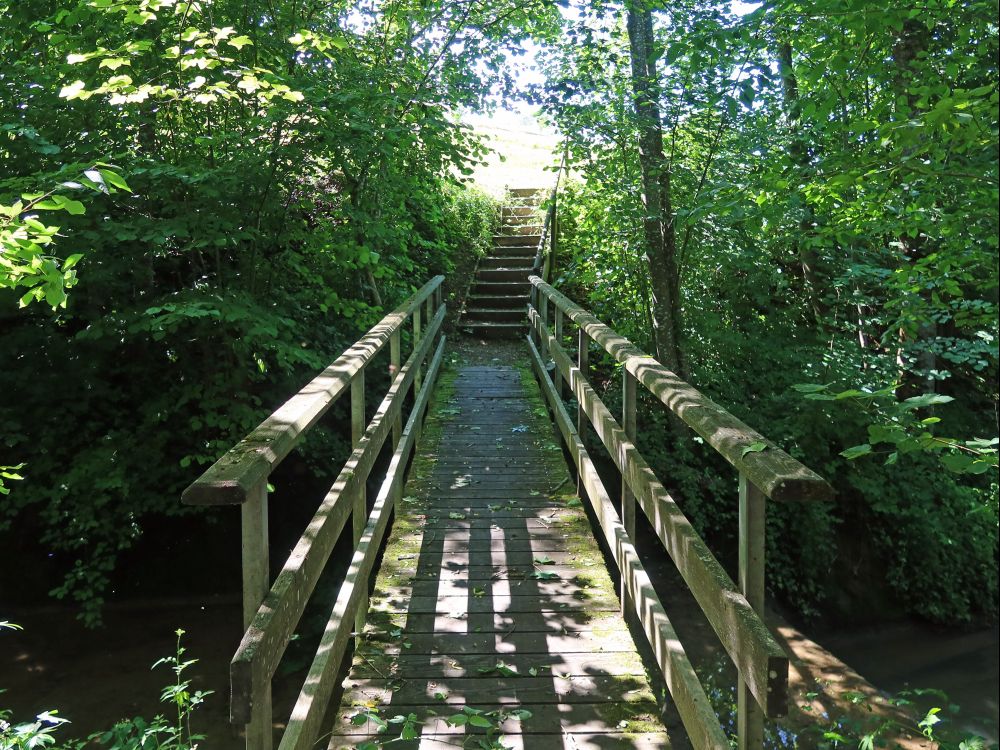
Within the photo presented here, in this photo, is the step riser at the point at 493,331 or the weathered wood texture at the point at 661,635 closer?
the weathered wood texture at the point at 661,635

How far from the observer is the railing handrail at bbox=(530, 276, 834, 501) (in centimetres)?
171

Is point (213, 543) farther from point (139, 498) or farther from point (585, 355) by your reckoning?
point (585, 355)

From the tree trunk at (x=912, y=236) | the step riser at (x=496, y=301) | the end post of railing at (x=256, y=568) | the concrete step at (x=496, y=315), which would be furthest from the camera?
the step riser at (x=496, y=301)

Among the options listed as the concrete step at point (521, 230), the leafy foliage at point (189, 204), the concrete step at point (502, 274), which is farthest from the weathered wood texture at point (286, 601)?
the concrete step at point (521, 230)

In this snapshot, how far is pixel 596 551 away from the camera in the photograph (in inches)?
167

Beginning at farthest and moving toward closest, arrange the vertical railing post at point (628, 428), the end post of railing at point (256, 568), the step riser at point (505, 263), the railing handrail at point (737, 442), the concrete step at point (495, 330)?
the step riser at point (505, 263) < the concrete step at point (495, 330) < the vertical railing post at point (628, 428) < the end post of railing at point (256, 568) < the railing handrail at point (737, 442)

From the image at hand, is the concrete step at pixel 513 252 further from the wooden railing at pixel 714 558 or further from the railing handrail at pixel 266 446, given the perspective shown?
the railing handrail at pixel 266 446

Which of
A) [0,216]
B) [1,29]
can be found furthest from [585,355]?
[1,29]

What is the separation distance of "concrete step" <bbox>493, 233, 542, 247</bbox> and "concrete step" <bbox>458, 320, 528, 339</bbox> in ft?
11.3

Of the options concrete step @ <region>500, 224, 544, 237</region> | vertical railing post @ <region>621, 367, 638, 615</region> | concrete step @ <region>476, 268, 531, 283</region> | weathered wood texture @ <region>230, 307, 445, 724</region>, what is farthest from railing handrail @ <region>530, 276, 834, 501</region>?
concrete step @ <region>500, 224, 544, 237</region>

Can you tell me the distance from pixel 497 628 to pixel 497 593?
1.15 feet

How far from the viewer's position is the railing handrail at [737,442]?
5.61 ft

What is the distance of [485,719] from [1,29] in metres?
5.39

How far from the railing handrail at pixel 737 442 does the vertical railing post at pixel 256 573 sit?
124 centimetres
